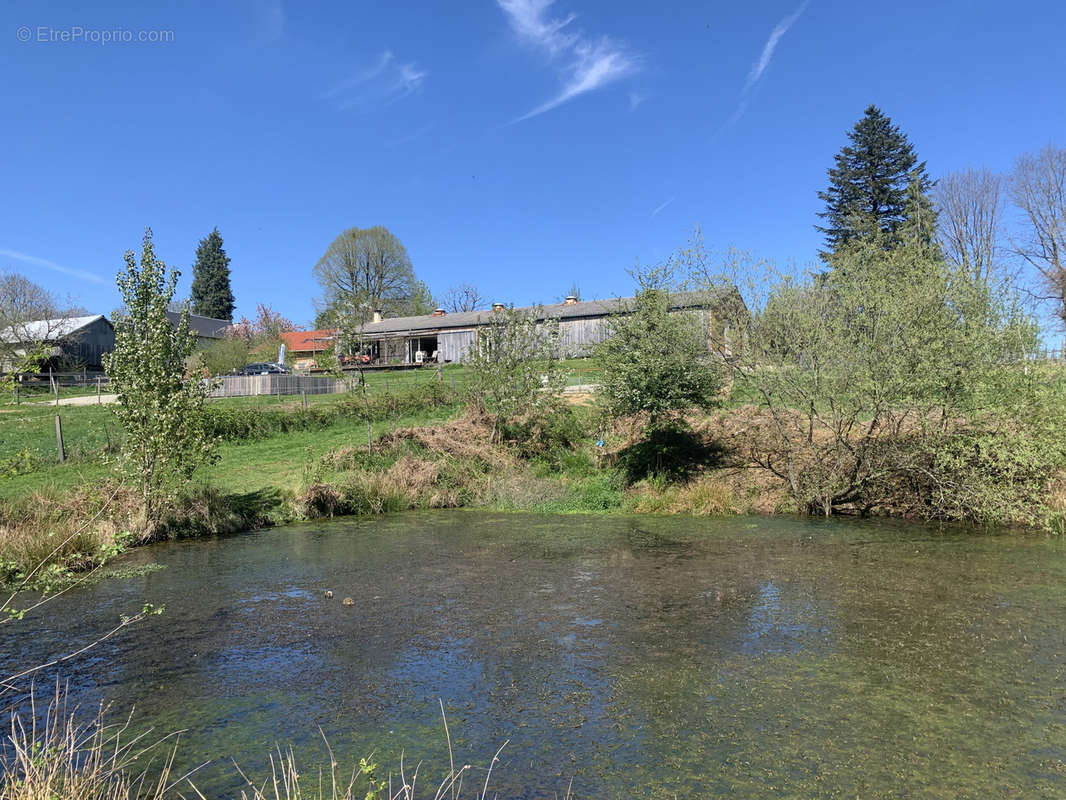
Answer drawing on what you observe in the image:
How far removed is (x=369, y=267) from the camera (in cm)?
7175

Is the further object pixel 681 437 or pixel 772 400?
pixel 681 437

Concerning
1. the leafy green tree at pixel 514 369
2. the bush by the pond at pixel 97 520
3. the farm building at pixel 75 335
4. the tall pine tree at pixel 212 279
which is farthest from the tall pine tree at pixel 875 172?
the tall pine tree at pixel 212 279

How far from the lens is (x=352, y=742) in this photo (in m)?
6.32

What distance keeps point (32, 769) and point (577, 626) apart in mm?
6778

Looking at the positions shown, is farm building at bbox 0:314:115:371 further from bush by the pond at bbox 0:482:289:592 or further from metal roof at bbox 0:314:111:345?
bush by the pond at bbox 0:482:289:592

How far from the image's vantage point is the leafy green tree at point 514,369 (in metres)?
24.1

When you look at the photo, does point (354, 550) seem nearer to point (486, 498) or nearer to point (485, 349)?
point (486, 498)

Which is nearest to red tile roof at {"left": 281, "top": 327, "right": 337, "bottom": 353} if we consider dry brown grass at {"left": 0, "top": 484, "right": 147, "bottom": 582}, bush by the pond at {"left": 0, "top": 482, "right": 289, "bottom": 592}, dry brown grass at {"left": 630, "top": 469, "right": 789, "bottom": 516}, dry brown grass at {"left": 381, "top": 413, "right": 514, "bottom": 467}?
dry brown grass at {"left": 381, "top": 413, "right": 514, "bottom": 467}

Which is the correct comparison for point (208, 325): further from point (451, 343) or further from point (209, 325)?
point (451, 343)

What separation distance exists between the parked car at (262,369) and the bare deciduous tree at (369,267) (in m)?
22.7

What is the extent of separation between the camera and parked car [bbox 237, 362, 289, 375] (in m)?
46.8

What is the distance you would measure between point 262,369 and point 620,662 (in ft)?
144

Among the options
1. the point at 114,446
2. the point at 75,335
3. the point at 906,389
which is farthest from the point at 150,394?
the point at 75,335

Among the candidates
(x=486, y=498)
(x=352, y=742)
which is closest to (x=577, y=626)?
(x=352, y=742)
